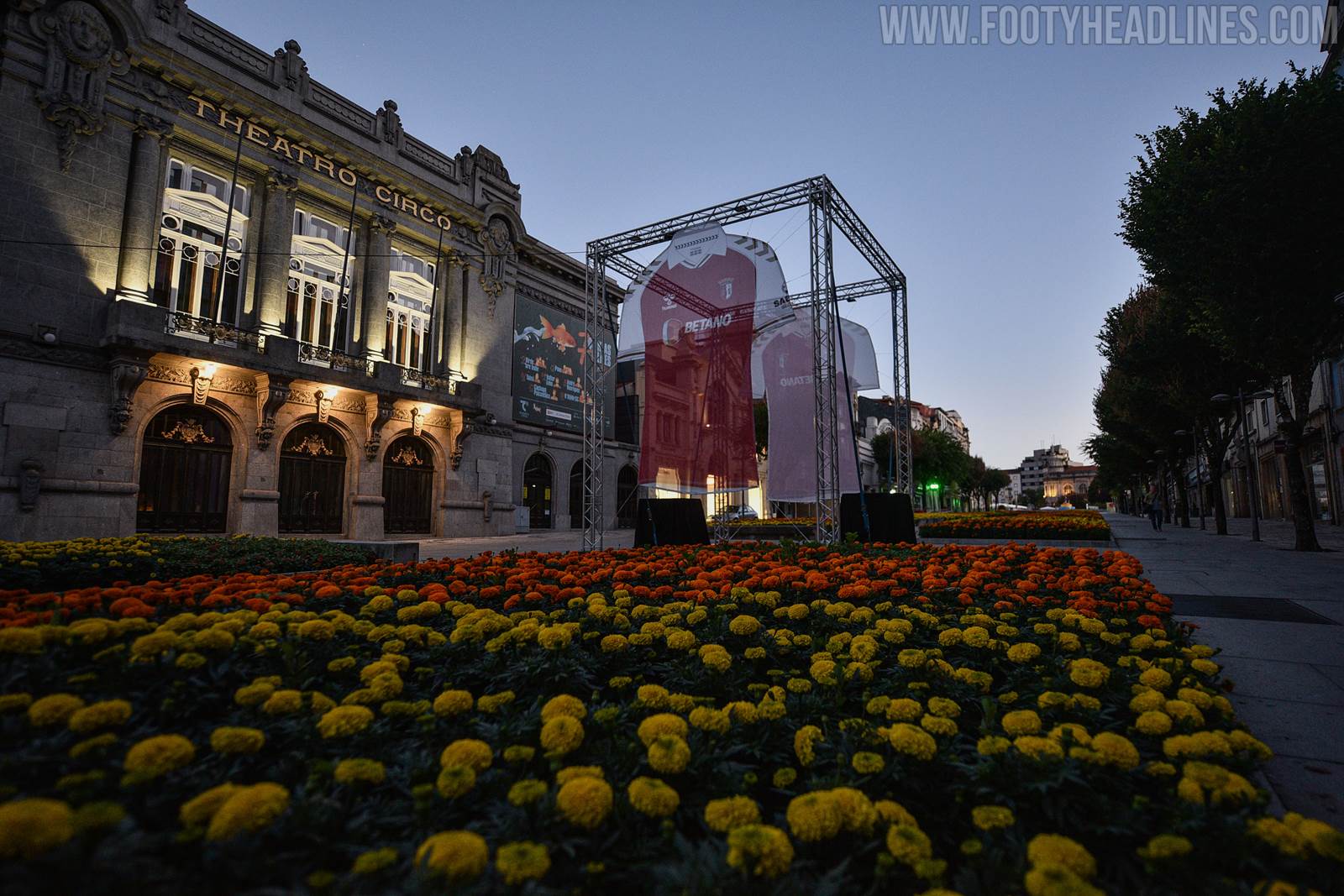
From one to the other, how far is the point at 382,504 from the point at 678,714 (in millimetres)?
20795

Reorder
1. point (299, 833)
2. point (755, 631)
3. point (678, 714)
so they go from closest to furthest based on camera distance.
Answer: point (299, 833) < point (678, 714) < point (755, 631)

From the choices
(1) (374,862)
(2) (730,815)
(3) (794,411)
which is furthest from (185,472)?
(2) (730,815)

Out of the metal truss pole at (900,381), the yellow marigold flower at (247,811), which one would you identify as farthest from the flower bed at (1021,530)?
the yellow marigold flower at (247,811)

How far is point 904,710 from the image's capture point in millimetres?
2082

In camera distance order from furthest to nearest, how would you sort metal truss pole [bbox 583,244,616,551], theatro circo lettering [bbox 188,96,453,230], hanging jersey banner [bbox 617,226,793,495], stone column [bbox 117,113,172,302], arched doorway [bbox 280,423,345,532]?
1. arched doorway [bbox 280,423,345,532]
2. theatro circo lettering [bbox 188,96,453,230]
3. stone column [bbox 117,113,172,302]
4. metal truss pole [bbox 583,244,616,551]
5. hanging jersey banner [bbox 617,226,793,495]

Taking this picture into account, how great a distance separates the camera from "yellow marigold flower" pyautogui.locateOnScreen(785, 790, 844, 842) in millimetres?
1431

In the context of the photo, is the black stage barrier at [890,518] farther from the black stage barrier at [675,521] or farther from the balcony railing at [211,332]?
the balcony railing at [211,332]

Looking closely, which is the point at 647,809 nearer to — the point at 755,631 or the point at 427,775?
the point at 427,775

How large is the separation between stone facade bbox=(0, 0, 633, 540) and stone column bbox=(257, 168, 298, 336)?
6cm

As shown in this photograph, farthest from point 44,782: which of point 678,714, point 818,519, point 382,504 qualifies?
point 382,504

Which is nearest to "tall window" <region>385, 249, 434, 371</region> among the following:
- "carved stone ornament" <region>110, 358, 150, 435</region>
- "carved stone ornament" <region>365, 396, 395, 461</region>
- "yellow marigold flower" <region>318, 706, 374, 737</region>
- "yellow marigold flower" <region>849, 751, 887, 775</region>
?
"carved stone ornament" <region>365, 396, 395, 461</region>

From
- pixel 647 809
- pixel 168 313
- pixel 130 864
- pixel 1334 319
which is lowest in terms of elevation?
pixel 647 809

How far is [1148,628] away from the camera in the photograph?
3340 millimetres

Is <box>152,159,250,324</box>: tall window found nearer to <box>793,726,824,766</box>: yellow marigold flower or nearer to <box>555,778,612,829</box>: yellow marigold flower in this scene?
<box>555,778,612,829</box>: yellow marigold flower
